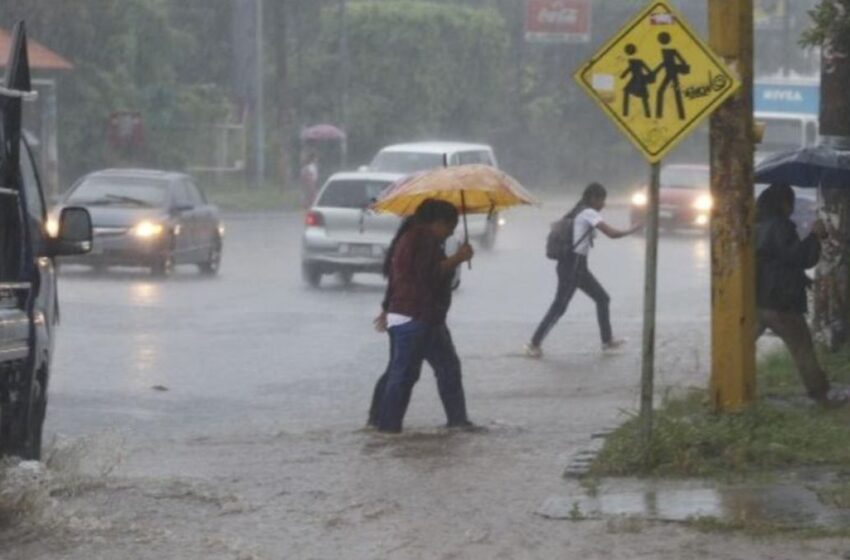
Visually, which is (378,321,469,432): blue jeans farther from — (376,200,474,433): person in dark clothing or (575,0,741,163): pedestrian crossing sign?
(575,0,741,163): pedestrian crossing sign

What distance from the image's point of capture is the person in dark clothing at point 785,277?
45.1 feet

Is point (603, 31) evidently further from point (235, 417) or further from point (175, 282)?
point (235, 417)

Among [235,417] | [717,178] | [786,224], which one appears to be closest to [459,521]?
[717,178]

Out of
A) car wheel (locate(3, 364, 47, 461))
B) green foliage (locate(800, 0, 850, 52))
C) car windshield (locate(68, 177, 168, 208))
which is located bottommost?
car wheel (locate(3, 364, 47, 461))

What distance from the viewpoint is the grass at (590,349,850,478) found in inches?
450

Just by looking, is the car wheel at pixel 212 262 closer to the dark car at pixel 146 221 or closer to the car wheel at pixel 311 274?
the dark car at pixel 146 221

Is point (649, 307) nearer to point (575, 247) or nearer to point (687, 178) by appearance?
point (575, 247)

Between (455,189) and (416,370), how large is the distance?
1.27 metres

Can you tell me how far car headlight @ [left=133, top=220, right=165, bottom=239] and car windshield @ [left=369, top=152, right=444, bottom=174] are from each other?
7.11m

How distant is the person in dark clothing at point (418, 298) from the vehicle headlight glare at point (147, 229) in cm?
1655

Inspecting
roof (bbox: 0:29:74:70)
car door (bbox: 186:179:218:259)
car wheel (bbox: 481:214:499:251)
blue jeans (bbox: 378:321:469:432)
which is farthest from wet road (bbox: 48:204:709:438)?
roof (bbox: 0:29:74:70)

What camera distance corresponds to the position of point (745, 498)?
34.7ft

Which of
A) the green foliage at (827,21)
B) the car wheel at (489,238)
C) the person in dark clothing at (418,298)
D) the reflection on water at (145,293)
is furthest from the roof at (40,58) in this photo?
the person in dark clothing at (418,298)

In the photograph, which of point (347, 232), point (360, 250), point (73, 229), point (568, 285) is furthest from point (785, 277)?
point (347, 232)
